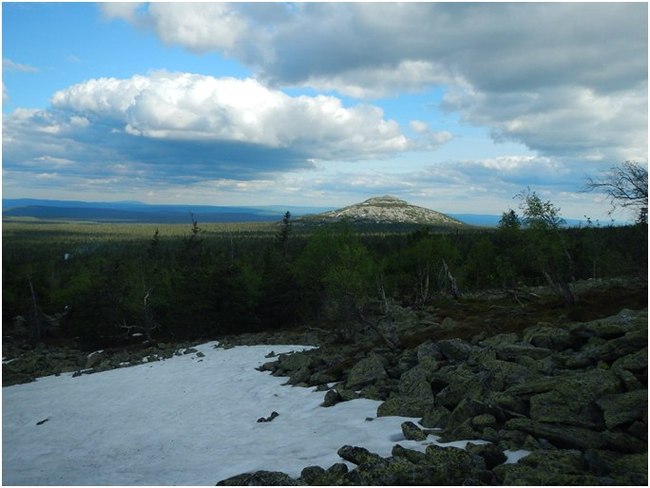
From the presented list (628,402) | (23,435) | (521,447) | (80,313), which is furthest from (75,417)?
(80,313)

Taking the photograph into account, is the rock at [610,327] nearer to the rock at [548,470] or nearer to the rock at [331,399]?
the rock at [548,470]

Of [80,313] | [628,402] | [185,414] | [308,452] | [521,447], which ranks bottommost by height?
[80,313]

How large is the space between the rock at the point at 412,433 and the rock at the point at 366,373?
20.8 ft

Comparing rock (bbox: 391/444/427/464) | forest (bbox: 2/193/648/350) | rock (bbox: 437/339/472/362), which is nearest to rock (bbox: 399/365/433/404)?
rock (bbox: 437/339/472/362)

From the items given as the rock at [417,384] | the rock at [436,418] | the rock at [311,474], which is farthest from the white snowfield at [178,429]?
the rock at [417,384]

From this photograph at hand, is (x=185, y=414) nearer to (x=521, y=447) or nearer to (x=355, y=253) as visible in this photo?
(x=521, y=447)

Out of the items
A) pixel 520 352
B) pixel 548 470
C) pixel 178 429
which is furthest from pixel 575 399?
pixel 178 429

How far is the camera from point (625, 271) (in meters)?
34.1

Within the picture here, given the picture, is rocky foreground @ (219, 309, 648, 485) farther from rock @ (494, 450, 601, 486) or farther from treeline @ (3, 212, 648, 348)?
treeline @ (3, 212, 648, 348)

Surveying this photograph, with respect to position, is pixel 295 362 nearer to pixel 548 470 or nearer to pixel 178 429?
pixel 178 429

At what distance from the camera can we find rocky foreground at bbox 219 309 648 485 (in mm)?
9758

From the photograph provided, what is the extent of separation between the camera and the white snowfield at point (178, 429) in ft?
45.0

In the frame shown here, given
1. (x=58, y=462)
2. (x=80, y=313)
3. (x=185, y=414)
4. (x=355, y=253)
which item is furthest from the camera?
(x=80, y=313)

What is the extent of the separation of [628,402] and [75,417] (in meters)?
24.4
